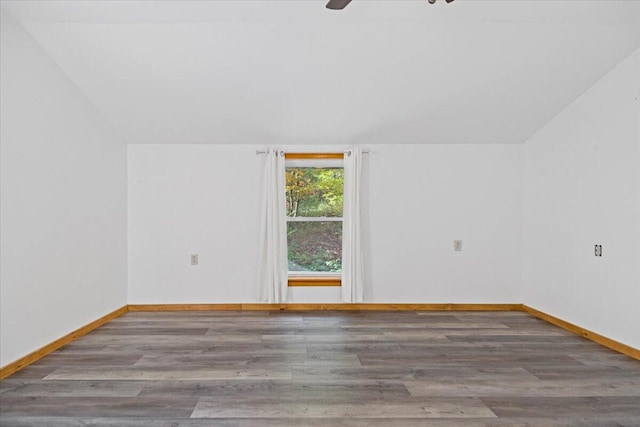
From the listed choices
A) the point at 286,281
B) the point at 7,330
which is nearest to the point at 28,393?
the point at 7,330

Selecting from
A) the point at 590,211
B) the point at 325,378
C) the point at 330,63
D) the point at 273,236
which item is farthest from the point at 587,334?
the point at 330,63

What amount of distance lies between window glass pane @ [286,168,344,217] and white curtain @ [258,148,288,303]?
299 millimetres

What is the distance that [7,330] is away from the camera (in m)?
2.75

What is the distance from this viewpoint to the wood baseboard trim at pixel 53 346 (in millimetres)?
2736

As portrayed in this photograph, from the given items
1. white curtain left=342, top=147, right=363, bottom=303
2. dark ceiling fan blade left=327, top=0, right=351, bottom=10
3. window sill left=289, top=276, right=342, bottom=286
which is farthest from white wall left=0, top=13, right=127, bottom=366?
white curtain left=342, top=147, right=363, bottom=303

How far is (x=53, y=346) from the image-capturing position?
3.22 m

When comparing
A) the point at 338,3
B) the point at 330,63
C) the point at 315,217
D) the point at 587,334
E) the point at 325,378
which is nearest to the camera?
the point at 338,3

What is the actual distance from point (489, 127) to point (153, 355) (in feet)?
12.2

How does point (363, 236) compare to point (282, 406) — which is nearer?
point (282, 406)

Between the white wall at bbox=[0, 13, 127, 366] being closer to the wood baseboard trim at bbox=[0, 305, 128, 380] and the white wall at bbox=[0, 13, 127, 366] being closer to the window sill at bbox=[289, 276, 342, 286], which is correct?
the wood baseboard trim at bbox=[0, 305, 128, 380]

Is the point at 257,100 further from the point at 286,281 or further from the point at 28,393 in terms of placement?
the point at 28,393

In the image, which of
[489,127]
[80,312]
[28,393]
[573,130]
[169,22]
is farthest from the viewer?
[489,127]

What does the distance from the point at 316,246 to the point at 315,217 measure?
1.09 feet

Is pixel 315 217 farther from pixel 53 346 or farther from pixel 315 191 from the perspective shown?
pixel 53 346
